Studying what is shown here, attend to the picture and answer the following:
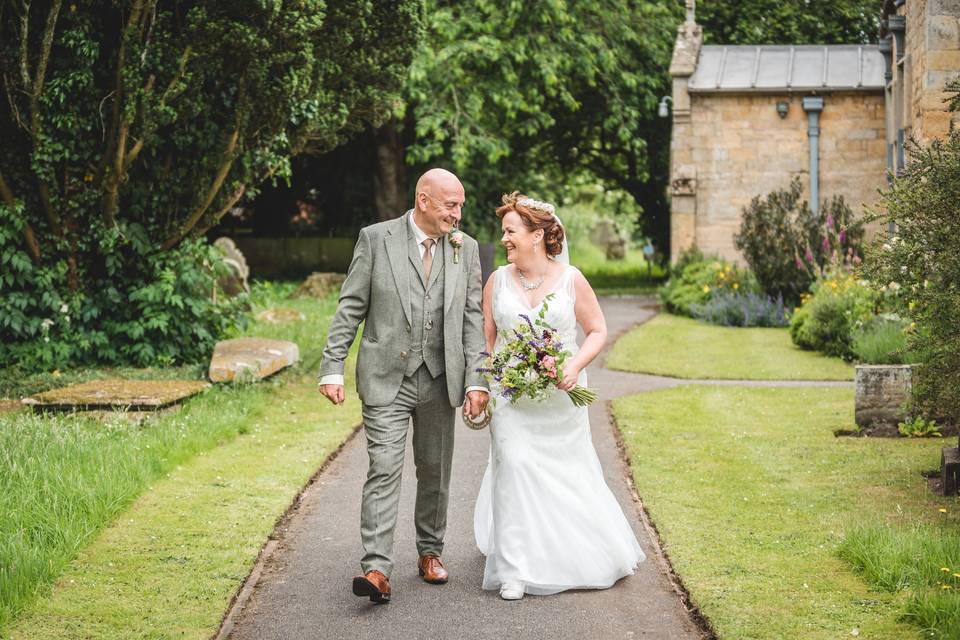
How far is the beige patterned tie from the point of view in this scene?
583cm

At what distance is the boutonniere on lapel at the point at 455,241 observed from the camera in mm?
5789

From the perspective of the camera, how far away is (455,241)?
5.79 metres

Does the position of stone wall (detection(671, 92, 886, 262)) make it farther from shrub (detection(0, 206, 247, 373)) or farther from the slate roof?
shrub (detection(0, 206, 247, 373))

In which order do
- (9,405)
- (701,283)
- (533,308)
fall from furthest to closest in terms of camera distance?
(701,283), (9,405), (533,308)

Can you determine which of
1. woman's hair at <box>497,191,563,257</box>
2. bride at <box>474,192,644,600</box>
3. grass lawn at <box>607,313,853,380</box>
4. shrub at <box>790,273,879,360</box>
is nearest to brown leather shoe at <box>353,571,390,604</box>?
bride at <box>474,192,644,600</box>

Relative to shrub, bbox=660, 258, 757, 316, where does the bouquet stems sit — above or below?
above

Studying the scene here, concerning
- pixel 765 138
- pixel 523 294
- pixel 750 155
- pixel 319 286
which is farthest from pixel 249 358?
A: pixel 765 138

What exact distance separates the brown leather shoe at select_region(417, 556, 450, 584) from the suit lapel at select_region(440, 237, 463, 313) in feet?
4.35

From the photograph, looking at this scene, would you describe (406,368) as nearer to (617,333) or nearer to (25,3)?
(25,3)

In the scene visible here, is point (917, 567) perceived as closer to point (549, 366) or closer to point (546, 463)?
point (546, 463)

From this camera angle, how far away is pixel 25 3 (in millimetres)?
11289

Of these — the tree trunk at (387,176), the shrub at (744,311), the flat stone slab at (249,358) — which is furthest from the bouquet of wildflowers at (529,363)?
the tree trunk at (387,176)

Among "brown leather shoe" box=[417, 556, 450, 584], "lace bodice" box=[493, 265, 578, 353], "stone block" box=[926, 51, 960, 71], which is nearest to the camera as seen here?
"brown leather shoe" box=[417, 556, 450, 584]

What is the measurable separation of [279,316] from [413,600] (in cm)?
1351
